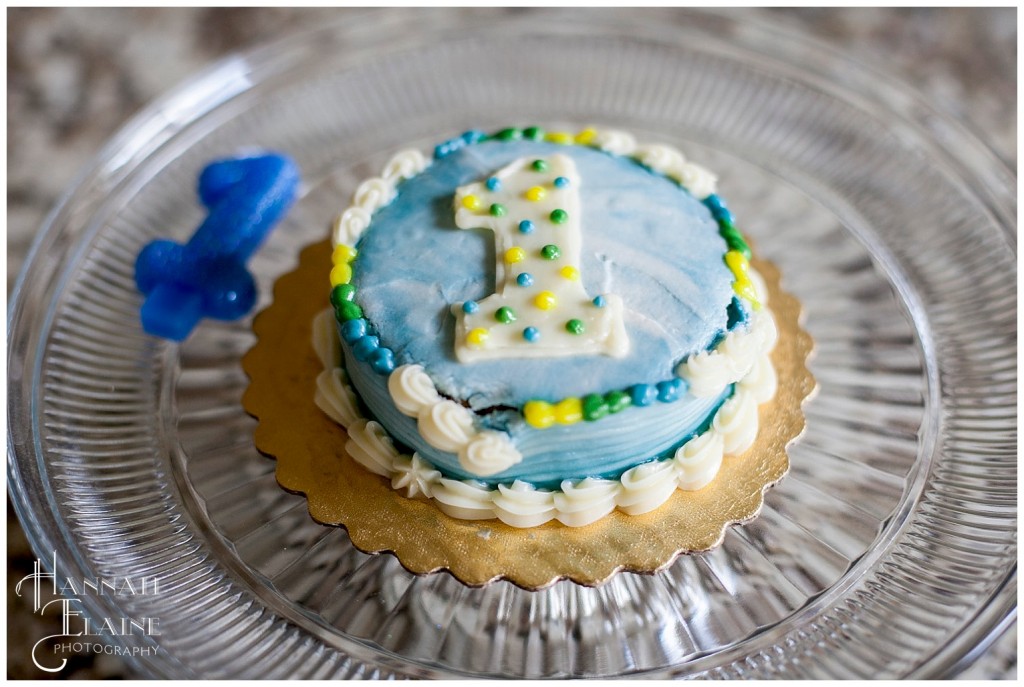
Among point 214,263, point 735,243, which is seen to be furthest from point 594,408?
point 214,263

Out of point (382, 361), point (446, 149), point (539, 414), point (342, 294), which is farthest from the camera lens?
point (446, 149)

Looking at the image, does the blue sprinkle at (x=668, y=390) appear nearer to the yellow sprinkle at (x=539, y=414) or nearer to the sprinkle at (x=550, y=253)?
the yellow sprinkle at (x=539, y=414)

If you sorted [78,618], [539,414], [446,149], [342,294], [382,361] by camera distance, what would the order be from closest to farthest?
1. [539,414]
2. [382,361]
3. [342,294]
4. [78,618]
5. [446,149]

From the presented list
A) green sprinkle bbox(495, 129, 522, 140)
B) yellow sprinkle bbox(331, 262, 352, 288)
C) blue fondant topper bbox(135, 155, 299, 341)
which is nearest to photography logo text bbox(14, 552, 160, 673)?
blue fondant topper bbox(135, 155, 299, 341)

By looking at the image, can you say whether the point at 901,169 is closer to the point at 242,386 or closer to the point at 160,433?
the point at 242,386

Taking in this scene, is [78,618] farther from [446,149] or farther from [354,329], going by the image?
[446,149]

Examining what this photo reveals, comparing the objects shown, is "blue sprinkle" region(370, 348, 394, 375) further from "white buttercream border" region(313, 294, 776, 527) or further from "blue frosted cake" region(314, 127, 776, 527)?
"white buttercream border" region(313, 294, 776, 527)
